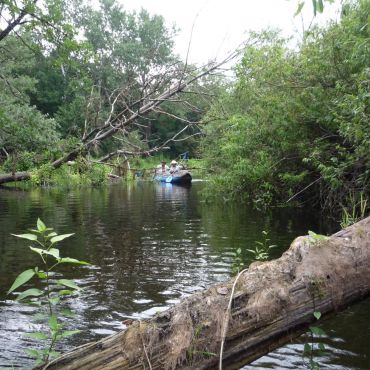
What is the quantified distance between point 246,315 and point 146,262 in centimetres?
670

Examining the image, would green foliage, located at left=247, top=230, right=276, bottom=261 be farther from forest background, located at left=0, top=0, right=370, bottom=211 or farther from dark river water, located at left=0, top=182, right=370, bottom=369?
forest background, located at left=0, top=0, right=370, bottom=211

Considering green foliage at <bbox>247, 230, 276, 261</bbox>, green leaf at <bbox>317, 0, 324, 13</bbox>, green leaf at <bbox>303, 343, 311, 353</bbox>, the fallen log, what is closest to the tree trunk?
green foliage at <bbox>247, 230, 276, 261</bbox>

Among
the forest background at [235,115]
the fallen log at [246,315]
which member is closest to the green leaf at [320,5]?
the forest background at [235,115]

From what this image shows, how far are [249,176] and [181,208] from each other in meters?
4.11

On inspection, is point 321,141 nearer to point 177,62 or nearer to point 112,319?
point 177,62

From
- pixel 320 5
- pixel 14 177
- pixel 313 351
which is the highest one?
pixel 320 5

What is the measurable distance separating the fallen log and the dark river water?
1.75 meters

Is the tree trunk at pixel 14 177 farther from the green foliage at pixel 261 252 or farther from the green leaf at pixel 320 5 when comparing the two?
the green leaf at pixel 320 5

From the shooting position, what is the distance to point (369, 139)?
10172 millimetres

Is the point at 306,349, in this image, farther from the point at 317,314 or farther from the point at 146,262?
the point at 146,262

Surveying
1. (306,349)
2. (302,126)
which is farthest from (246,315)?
(302,126)

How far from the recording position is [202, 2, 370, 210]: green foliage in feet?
41.4

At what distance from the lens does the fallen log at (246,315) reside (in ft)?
8.79

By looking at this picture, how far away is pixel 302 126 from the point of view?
52.0 ft
